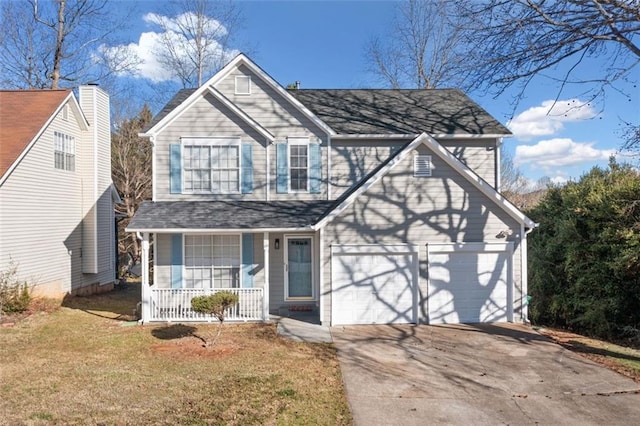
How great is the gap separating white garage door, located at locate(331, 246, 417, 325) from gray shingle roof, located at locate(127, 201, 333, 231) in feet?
5.13

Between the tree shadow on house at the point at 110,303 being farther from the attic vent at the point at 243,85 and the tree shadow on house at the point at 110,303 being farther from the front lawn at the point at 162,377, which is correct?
the attic vent at the point at 243,85

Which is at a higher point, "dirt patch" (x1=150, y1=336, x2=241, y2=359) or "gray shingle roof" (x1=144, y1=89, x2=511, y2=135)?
"gray shingle roof" (x1=144, y1=89, x2=511, y2=135)

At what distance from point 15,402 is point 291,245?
7.71 meters

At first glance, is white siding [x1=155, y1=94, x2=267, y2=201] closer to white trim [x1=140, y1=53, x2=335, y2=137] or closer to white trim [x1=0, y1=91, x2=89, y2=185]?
white trim [x1=140, y1=53, x2=335, y2=137]

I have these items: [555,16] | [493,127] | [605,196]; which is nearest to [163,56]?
[493,127]

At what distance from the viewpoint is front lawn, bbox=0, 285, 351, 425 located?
229 inches

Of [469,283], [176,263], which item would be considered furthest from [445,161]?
[176,263]

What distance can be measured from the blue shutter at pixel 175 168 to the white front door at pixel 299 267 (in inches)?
148

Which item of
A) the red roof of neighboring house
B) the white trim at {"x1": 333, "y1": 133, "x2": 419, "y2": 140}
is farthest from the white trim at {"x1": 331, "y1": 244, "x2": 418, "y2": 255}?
the red roof of neighboring house

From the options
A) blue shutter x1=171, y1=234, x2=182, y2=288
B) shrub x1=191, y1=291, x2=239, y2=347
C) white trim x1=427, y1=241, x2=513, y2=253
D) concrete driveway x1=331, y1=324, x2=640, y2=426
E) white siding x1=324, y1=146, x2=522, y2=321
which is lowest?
concrete driveway x1=331, y1=324, x2=640, y2=426

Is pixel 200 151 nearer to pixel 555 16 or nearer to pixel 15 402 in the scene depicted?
pixel 15 402

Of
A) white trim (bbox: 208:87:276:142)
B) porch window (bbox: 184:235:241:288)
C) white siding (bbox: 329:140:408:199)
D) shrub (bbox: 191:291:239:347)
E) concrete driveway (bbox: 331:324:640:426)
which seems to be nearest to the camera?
concrete driveway (bbox: 331:324:640:426)

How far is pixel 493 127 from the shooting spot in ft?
43.6

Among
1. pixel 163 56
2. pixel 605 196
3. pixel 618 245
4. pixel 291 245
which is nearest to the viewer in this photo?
pixel 618 245
